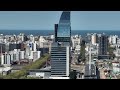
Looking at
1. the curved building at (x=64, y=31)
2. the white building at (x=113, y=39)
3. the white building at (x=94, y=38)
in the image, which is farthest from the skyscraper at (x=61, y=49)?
the white building at (x=113, y=39)

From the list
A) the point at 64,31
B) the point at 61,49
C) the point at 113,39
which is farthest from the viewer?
the point at 61,49

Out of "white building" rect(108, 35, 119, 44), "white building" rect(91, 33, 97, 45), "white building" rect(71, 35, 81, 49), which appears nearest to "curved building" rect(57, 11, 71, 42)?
"white building" rect(71, 35, 81, 49)

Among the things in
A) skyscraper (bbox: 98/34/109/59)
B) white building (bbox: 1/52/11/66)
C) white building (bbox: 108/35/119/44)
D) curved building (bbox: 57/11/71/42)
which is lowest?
white building (bbox: 1/52/11/66)

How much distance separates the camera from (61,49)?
304 centimetres

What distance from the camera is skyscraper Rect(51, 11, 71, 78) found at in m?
2.78

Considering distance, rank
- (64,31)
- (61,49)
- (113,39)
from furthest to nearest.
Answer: (61,49)
(113,39)
(64,31)

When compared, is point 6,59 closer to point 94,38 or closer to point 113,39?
point 94,38

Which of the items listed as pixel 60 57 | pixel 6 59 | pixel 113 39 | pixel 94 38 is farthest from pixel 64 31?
pixel 6 59

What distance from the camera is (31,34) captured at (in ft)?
8.84

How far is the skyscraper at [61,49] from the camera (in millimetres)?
2777

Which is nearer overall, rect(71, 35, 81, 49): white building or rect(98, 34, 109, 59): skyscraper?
rect(98, 34, 109, 59): skyscraper

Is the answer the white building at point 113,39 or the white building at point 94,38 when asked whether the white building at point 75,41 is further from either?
the white building at point 113,39

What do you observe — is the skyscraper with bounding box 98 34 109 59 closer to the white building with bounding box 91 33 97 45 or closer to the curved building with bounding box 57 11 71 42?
the white building with bounding box 91 33 97 45
